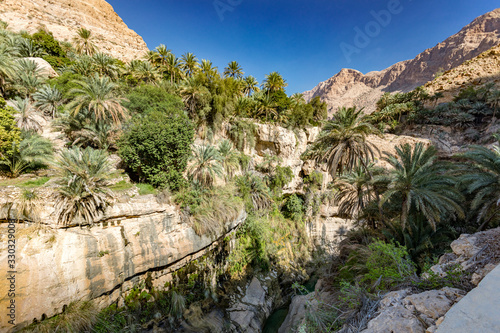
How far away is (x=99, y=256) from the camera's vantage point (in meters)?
7.20

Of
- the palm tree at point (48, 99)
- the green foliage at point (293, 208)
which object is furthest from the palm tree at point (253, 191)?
the palm tree at point (48, 99)

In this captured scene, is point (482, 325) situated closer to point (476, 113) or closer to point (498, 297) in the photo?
point (498, 297)

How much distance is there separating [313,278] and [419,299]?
17.2m

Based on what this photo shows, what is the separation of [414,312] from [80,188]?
10710mm

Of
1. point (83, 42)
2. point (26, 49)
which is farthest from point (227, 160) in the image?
point (83, 42)

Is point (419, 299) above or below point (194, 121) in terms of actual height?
below

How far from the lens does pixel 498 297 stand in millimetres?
2139

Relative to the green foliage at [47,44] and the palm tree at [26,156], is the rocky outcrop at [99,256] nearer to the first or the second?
the palm tree at [26,156]

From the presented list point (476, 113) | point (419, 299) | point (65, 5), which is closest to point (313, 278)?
point (419, 299)

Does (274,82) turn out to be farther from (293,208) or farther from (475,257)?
(475,257)

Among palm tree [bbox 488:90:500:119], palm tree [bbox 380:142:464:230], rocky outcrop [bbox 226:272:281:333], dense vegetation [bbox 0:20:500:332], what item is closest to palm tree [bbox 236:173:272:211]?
dense vegetation [bbox 0:20:500:332]

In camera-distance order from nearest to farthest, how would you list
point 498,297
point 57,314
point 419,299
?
point 498,297 < point 419,299 < point 57,314

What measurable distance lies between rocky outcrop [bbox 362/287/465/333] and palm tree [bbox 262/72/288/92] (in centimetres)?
2740

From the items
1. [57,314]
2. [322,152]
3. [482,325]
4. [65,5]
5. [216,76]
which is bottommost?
[57,314]
